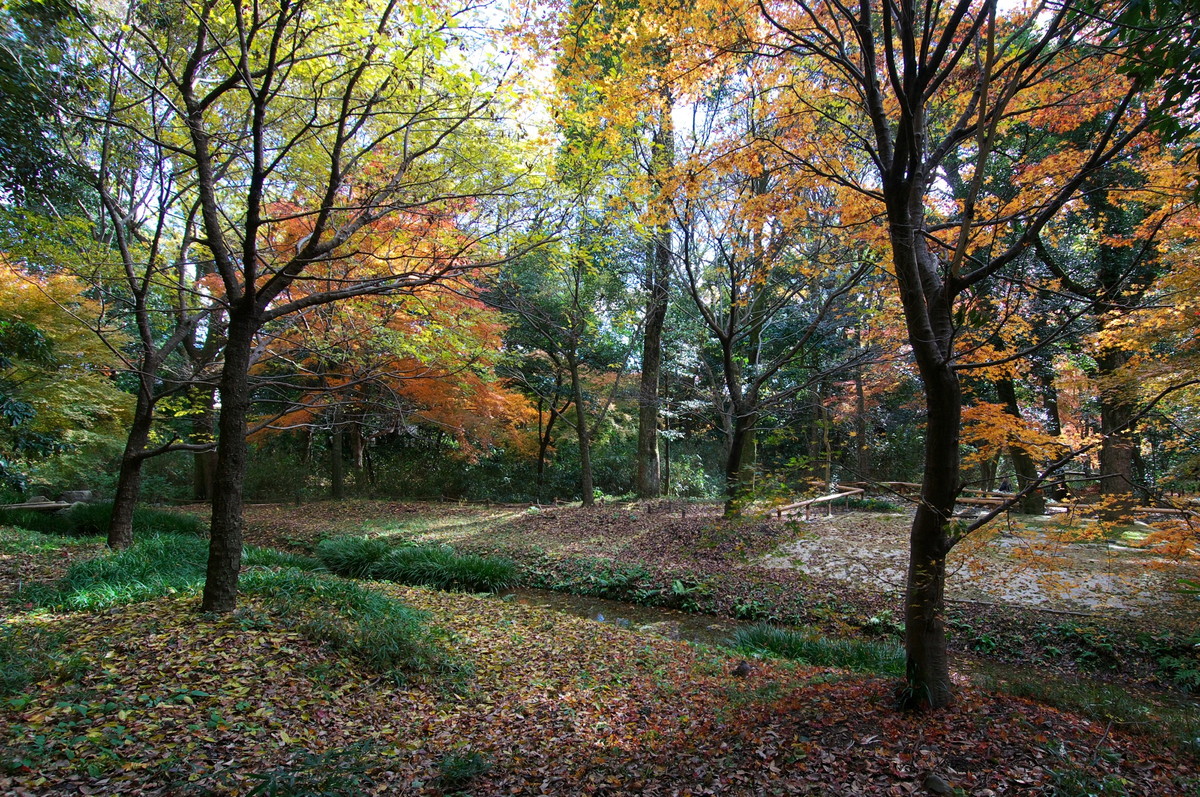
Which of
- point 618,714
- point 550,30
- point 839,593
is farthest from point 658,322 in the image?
point 618,714

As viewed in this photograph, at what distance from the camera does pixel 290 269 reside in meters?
4.21

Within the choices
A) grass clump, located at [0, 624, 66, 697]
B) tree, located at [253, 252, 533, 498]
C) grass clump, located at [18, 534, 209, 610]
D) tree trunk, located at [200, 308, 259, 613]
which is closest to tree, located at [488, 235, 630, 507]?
tree, located at [253, 252, 533, 498]

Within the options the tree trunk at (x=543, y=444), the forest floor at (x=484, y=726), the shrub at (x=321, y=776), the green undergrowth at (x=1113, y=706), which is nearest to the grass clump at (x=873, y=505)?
the green undergrowth at (x=1113, y=706)

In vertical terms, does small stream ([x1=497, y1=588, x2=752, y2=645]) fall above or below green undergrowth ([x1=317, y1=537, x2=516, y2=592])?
below

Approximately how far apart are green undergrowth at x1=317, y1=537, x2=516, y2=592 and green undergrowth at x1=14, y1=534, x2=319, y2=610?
1902 mm

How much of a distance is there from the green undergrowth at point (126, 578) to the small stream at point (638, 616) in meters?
3.66

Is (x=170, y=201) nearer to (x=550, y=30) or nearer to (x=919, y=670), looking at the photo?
(x=550, y=30)

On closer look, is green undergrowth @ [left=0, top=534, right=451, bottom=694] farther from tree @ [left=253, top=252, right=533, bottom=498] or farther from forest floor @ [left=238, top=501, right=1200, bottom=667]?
forest floor @ [left=238, top=501, right=1200, bottom=667]

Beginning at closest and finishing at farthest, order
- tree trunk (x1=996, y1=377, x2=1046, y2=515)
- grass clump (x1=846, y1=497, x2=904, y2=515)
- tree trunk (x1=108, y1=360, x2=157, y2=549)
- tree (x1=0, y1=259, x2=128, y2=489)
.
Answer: tree trunk (x1=108, y1=360, x2=157, y2=549) < tree (x1=0, y1=259, x2=128, y2=489) < tree trunk (x1=996, y1=377, x2=1046, y2=515) < grass clump (x1=846, y1=497, x2=904, y2=515)

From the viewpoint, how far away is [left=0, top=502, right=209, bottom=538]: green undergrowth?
9.49 meters

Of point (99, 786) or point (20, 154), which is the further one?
point (20, 154)

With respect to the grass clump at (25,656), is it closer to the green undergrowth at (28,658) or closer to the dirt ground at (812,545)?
the green undergrowth at (28,658)

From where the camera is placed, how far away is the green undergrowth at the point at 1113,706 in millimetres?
3520

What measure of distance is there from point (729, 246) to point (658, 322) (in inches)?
259
